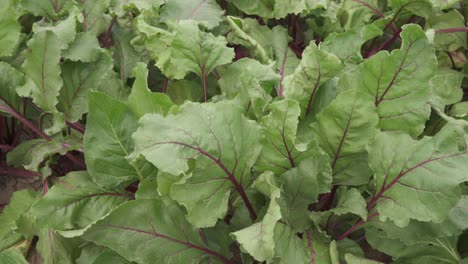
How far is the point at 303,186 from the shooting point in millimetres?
1029

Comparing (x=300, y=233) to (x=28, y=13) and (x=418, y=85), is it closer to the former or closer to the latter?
(x=418, y=85)

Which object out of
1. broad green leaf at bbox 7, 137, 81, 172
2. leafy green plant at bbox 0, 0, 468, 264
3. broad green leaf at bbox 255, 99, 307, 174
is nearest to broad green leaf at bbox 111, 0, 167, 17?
leafy green plant at bbox 0, 0, 468, 264

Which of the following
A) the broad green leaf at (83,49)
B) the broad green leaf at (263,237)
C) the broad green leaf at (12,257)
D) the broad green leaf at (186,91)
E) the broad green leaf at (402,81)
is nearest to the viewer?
the broad green leaf at (263,237)

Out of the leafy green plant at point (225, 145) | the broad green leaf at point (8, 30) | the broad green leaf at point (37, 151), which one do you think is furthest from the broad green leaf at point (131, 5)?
the broad green leaf at point (37, 151)

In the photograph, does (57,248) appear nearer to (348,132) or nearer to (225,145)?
(225,145)

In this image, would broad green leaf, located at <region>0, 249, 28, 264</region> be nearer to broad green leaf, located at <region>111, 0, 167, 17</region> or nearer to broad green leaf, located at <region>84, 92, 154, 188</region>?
broad green leaf, located at <region>84, 92, 154, 188</region>

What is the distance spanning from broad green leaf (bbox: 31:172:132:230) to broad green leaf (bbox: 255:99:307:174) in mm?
345

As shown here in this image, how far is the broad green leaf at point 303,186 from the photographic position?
3.33 ft

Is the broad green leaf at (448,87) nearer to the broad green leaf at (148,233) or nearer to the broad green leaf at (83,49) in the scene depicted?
the broad green leaf at (148,233)

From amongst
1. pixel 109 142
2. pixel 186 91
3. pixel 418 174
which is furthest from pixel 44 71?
pixel 418 174

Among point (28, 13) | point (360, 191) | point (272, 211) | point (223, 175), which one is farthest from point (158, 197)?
point (28, 13)

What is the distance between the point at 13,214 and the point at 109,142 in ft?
1.16

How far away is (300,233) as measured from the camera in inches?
44.6

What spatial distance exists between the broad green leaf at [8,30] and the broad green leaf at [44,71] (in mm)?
137
